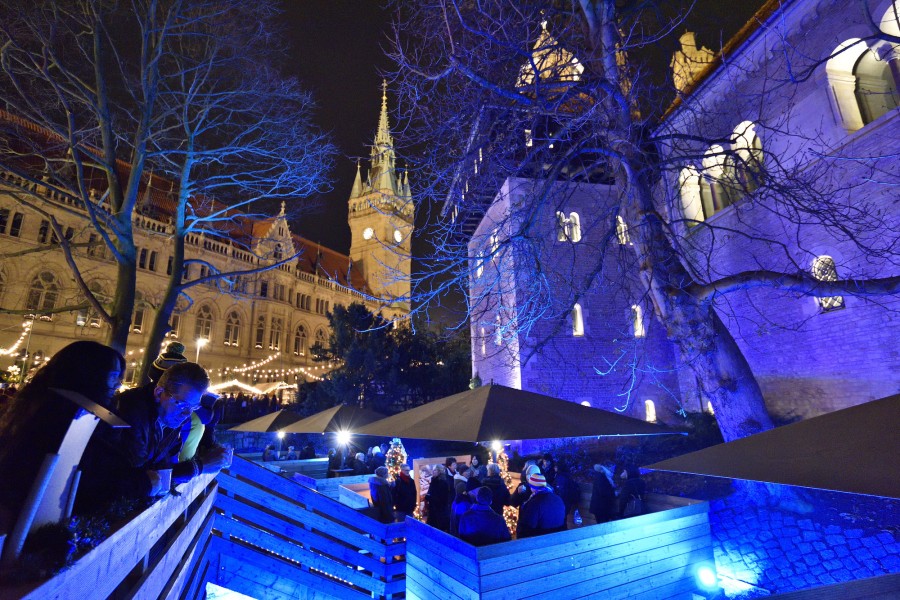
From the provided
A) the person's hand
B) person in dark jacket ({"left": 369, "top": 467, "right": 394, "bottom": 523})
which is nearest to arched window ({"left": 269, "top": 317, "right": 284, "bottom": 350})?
person in dark jacket ({"left": 369, "top": 467, "right": 394, "bottom": 523})

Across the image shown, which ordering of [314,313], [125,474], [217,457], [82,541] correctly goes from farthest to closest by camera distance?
[314,313] < [217,457] < [125,474] < [82,541]

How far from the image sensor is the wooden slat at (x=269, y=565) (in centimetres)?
512

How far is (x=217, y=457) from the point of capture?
331 centimetres

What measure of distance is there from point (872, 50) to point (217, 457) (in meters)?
17.1

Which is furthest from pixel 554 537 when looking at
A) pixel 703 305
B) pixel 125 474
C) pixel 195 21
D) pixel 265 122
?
pixel 195 21

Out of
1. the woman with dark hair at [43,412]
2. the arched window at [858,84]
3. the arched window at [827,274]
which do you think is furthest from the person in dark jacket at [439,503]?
the arched window at [858,84]

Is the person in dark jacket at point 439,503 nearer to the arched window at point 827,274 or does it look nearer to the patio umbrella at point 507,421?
the patio umbrella at point 507,421

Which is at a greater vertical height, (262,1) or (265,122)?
(262,1)

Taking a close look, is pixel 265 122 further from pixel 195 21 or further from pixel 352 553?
pixel 352 553

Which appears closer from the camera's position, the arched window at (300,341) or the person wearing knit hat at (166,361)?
the person wearing knit hat at (166,361)

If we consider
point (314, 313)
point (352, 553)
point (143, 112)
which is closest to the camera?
point (352, 553)

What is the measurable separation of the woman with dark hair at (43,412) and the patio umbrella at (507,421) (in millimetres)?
4539

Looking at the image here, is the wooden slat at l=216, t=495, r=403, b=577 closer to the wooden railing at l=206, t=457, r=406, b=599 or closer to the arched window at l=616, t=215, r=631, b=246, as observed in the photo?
the wooden railing at l=206, t=457, r=406, b=599

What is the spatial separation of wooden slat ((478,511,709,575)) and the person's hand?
8.55 ft
